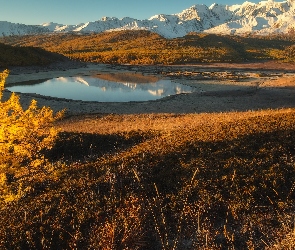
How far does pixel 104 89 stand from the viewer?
62.9 metres

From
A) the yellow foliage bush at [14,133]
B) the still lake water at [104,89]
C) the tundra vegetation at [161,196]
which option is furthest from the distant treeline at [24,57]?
the tundra vegetation at [161,196]

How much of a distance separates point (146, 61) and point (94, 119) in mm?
91393

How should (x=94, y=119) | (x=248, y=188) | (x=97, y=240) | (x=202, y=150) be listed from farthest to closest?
1. (x=94, y=119)
2. (x=202, y=150)
3. (x=248, y=188)
4. (x=97, y=240)

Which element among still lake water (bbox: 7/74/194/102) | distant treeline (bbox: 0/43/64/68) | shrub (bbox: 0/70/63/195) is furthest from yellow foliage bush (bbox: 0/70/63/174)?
distant treeline (bbox: 0/43/64/68)

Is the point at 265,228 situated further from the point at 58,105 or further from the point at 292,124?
the point at 58,105

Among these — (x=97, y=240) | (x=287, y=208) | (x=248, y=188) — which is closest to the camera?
(x=97, y=240)

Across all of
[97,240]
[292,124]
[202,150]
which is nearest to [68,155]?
[202,150]

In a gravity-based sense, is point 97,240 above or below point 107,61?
below

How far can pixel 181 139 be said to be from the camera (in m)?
16.1

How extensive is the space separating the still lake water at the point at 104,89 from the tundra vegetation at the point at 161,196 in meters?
38.9

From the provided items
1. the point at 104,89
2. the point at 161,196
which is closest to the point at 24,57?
the point at 104,89

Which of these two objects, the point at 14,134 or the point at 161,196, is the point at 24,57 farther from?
the point at 161,196

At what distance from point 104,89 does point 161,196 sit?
177ft

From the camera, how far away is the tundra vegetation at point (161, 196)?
8820mm
